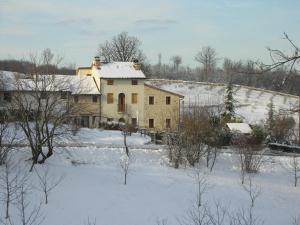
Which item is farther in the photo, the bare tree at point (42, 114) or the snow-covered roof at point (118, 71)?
the snow-covered roof at point (118, 71)

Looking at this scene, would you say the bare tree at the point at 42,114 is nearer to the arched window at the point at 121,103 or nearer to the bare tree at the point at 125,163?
the bare tree at the point at 125,163

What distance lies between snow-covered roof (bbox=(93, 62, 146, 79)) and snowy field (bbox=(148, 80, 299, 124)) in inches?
698

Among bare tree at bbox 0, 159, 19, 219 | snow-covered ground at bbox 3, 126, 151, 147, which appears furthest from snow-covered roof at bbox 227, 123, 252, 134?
bare tree at bbox 0, 159, 19, 219

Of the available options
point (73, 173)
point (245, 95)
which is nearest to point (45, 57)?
point (73, 173)

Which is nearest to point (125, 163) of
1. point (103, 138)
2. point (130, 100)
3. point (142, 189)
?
point (142, 189)

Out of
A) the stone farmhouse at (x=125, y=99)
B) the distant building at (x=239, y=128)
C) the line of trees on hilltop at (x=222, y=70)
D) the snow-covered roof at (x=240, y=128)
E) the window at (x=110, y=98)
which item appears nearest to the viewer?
the line of trees on hilltop at (x=222, y=70)

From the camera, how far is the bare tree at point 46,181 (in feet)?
68.8

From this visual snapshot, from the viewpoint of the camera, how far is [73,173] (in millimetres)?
25141

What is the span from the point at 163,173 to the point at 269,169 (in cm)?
744

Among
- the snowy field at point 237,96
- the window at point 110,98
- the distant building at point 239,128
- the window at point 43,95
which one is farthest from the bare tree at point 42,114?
the snowy field at point 237,96

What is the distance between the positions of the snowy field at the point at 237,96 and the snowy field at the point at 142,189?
33.1m

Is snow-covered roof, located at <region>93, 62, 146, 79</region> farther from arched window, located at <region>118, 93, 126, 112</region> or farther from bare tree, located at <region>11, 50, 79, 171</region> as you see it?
bare tree, located at <region>11, 50, 79, 171</region>

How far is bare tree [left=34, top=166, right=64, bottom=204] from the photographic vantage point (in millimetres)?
→ 20956

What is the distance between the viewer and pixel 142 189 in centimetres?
2319
